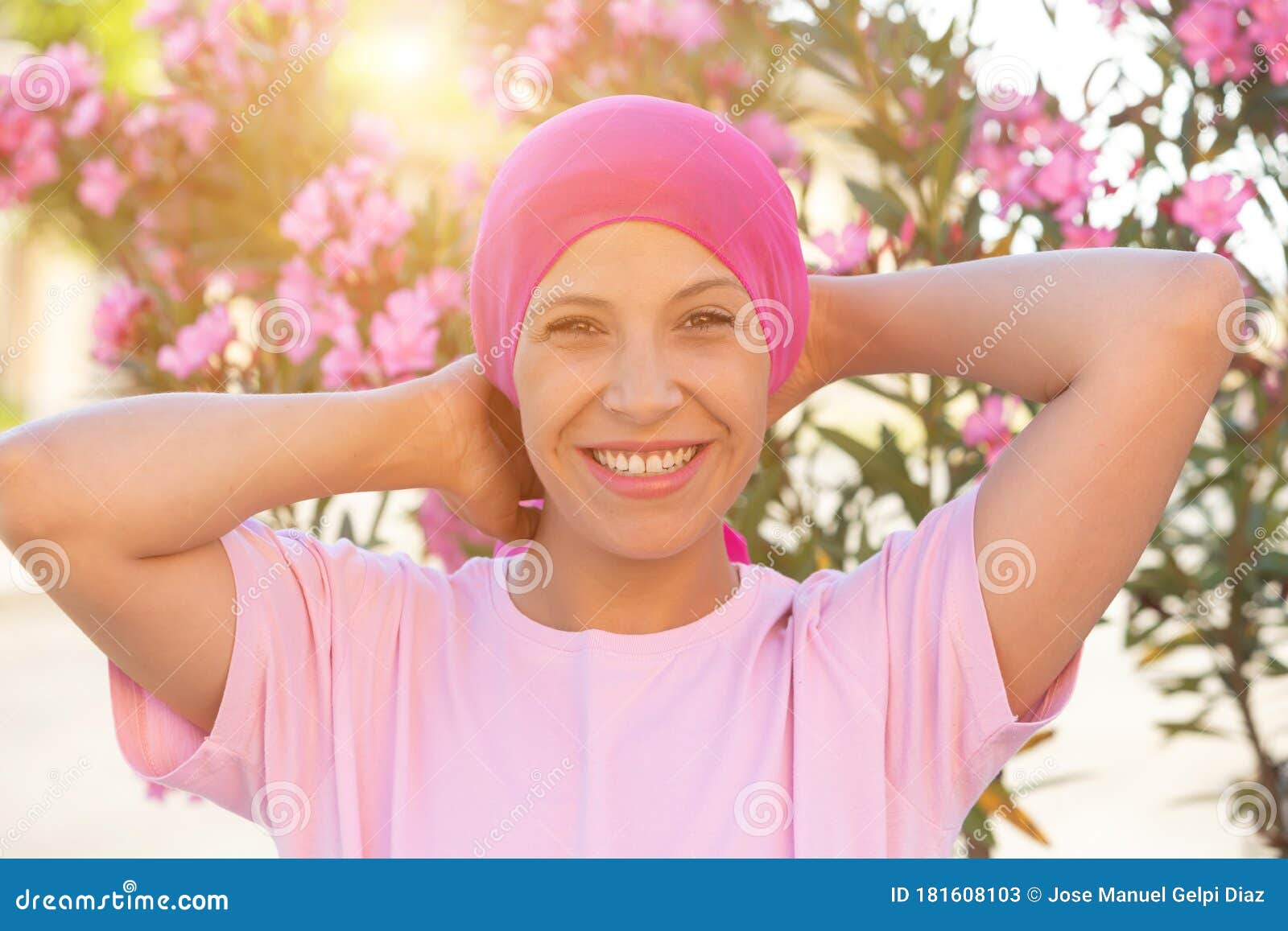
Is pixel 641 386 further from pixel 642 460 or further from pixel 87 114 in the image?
pixel 87 114

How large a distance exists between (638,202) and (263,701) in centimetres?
55

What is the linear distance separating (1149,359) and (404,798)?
29.9 inches

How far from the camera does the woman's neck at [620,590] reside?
119cm

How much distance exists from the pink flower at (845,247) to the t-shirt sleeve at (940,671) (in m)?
0.71

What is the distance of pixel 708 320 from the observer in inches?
43.7

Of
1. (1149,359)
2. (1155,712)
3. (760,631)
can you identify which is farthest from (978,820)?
(1155,712)

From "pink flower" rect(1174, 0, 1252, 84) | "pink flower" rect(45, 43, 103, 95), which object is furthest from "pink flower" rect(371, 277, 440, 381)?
"pink flower" rect(1174, 0, 1252, 84)

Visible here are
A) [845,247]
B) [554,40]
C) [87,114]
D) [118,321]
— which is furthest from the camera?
[87,114]

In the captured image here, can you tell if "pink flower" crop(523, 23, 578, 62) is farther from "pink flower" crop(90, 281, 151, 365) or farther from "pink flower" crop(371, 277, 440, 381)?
"pink flower" crop(90, 281, 151, 365)

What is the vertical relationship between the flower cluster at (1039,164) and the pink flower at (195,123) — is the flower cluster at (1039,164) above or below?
below

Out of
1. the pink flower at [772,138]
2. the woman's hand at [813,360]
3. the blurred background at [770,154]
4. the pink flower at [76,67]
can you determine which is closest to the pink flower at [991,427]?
the blurred background at [770,154]

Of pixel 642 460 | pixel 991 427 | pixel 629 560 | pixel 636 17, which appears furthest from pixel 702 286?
pixel 636 17

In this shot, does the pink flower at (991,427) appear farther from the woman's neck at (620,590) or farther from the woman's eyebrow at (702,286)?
the woman's eyebrow at (702,286)

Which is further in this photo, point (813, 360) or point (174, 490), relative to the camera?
point (813, 360)
